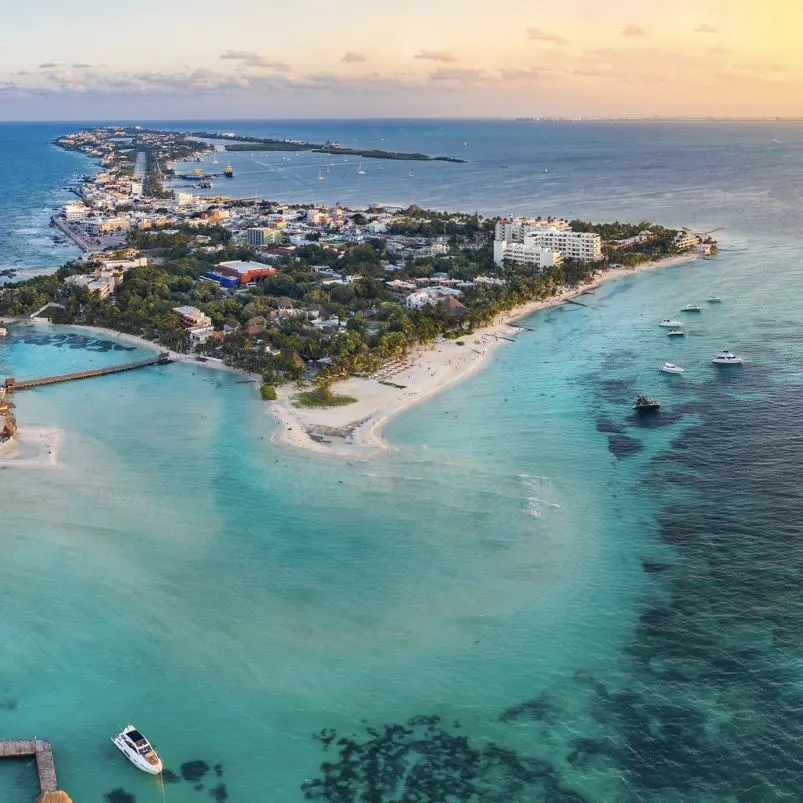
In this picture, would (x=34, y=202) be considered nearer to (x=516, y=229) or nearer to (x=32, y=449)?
(x=516, y=229)

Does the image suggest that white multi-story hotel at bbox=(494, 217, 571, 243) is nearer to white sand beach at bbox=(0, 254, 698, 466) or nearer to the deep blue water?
white sand beach at bbox=(0, 254, 698, 466)

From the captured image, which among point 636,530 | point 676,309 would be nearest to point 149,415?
point 636,530

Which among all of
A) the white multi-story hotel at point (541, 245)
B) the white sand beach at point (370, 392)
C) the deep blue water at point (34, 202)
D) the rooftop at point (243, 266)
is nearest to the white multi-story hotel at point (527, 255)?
the white multi-story hotel at point (541, 245)

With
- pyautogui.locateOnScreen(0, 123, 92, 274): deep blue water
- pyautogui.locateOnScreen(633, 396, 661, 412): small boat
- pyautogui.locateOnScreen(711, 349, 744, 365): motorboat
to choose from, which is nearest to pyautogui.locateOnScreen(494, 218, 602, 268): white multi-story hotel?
pyautogui.locateOnScreen(711, 349, 744, 365): motorboat

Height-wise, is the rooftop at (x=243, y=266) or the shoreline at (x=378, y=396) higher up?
the rooftop at (x=243, y=266)

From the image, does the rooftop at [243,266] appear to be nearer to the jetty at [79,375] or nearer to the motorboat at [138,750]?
the jetty at [79,375]

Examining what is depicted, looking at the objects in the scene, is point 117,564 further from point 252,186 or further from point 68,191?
point 252,186

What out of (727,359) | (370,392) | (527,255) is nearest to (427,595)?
(370,392)
